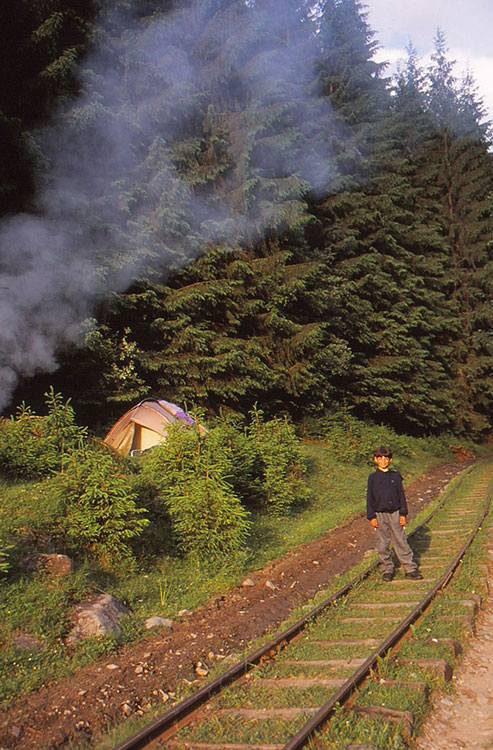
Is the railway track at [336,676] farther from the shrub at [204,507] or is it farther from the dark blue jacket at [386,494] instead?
the shrub at [204,507]

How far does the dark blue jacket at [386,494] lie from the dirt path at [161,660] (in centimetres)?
146

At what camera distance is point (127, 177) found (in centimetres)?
1462

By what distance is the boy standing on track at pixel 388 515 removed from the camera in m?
7.62

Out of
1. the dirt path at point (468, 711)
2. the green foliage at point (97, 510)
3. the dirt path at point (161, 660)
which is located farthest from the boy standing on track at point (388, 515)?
the green foliage at point (97, 510)

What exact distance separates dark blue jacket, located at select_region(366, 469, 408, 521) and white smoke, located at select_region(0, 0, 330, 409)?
7.89 m

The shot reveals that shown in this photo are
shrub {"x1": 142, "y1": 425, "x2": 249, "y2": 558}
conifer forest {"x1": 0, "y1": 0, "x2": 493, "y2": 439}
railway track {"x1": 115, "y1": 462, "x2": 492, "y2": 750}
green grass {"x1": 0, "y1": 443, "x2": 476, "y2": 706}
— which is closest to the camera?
railway track {"x1": 115, "y1": 462, "x2": 492, "y2": 750}

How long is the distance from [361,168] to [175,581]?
21033mm

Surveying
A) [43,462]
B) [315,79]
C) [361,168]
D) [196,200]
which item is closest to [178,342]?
[196,200]

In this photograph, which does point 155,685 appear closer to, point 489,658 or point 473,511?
point 489,658

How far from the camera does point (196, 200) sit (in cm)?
1589

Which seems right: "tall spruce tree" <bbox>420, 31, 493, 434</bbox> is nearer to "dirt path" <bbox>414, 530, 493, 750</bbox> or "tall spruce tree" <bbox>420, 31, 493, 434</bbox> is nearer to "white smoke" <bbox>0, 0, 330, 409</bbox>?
"white smoke" <bbox>0, 0, 330, 409</bbox>

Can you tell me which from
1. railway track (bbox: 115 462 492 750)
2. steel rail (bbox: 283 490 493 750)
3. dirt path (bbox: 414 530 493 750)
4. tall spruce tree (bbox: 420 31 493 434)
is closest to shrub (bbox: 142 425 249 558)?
railway track (bbox: 115 462 492 750)

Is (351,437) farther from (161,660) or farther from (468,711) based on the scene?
(468,711)

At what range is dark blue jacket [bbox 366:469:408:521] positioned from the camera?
7621 millimetres
